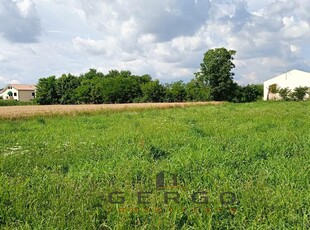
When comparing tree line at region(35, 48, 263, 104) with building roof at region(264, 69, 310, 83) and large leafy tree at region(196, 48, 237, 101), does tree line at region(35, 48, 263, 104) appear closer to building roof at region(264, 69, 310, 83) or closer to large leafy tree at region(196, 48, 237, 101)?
large leafy tree at region(196, 48, 237, 101)

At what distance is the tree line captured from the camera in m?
64.5

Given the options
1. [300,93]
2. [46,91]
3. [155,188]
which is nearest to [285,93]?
[300,93]

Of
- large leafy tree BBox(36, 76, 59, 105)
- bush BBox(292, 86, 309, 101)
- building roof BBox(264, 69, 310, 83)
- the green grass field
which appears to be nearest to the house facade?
large leafy tree BBox(36, 76, 59, 105)

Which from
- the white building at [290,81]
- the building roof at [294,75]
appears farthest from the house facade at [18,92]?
the building roof at [294,75]

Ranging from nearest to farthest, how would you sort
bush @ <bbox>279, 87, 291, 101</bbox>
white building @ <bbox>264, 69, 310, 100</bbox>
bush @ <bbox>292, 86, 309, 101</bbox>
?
bush @ <bbox>292, 86, 309, 101</bbox>, bush @ <bbox>279, 87, 291, 101</bbox>, white building @ <bbox>264, 69, 310, 100</bbox>

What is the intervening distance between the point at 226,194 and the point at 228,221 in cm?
65

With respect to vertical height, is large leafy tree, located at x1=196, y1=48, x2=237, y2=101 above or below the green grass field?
above

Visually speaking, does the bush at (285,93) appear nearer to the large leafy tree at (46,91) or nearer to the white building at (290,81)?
the white building at (290,81)

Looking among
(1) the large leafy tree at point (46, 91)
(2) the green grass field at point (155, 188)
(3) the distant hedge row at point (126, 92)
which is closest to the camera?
(2) the green grass field at point (155, 188)

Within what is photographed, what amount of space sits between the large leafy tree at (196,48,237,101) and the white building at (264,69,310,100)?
365 inches

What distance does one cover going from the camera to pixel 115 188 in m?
4.40

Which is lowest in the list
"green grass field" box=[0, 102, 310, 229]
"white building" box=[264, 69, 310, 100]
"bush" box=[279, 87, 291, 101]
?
"green grass field" box=[0, 102, 310, 229]

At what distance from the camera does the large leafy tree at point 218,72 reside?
63688 mm

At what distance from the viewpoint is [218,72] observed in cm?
6391
